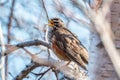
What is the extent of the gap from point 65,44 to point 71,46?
0.09 metres

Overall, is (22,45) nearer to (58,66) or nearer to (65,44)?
(58,66)

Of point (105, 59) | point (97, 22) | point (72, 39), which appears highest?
point (97, 22)

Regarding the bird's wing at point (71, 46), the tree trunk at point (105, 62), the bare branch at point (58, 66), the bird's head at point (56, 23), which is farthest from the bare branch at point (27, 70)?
the bird's head at point (56, 23)

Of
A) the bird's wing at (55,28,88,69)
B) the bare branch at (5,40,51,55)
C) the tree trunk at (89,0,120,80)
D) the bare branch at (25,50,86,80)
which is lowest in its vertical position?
the bird's wing at (55,28,88,69)

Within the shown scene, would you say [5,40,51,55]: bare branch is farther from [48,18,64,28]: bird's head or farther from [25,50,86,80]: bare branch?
[48,18,64,28]: bird's head

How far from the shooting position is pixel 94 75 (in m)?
2.28

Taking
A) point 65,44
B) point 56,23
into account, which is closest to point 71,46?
point 65,44

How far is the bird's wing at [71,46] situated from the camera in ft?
12.9

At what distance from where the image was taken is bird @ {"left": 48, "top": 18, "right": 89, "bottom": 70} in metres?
4.00

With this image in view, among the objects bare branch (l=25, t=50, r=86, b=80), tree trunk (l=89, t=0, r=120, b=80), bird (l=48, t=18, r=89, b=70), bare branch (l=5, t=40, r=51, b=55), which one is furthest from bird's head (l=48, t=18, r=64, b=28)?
tree trunk (l=89, t=0, r=120, b=80)

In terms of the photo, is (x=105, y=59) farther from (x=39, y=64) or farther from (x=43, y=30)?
(x=43, y=30)

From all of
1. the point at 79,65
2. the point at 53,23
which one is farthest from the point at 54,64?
the point at 53,23

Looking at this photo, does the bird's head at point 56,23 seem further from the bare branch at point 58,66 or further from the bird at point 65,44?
the bare branch at point 58,66

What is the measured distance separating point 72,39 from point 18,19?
4.68 feet
